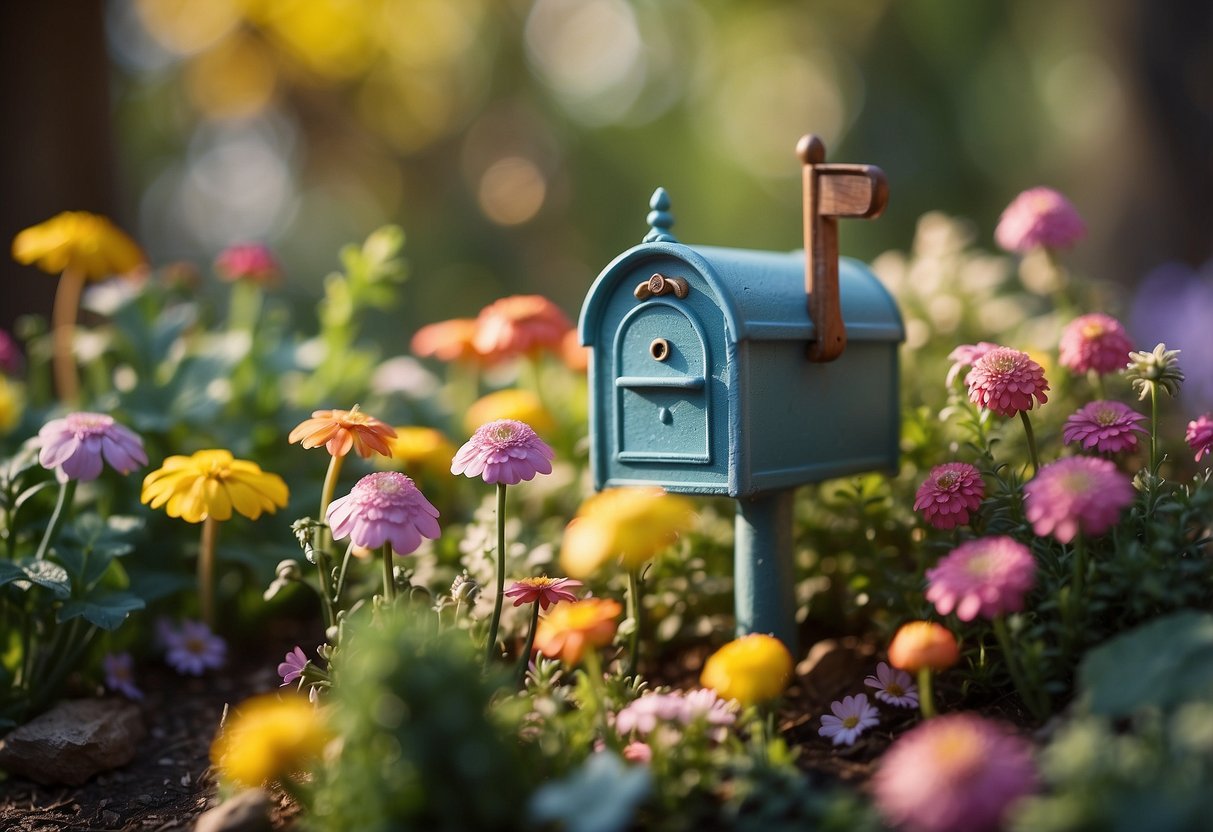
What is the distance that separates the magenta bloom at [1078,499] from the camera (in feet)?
5.01

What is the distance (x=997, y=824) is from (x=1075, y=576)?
1.72ft

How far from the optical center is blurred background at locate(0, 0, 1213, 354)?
8.63 m

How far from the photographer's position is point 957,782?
4.06 feet

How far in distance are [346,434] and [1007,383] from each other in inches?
49.8

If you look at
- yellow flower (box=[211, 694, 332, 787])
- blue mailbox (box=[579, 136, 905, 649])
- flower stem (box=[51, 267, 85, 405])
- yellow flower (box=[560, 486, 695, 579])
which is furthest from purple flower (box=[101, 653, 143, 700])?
yellow flower (box=[560, 486, 695, 579])

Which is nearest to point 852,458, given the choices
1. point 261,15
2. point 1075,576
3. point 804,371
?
point 804,371

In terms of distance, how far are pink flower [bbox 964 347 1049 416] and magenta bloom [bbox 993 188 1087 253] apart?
63 centimetres

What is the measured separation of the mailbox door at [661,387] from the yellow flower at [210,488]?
29.8 inches

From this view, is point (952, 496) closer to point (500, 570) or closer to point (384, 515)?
point (500, 570)

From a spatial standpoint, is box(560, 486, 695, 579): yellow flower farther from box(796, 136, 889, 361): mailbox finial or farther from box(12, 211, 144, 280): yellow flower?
box(12, 211, 144, 280): yellow flower

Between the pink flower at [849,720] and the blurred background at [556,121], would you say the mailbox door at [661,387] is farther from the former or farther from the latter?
the blurred background at [556,121]

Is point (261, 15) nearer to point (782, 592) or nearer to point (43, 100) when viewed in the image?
point (43, 100)

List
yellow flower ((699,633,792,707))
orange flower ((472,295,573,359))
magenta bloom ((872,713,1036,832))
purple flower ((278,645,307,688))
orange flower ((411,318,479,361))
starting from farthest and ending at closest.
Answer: orange flower ((411,318,479,361)) → orange flower ((472,295,573,359)) → purple flower ((278,645,307,688)) → yellow flower ((699,633,792,707)) → magenta bloom ((872,713,1036,832))

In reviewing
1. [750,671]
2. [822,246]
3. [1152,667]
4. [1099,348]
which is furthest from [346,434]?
[1099,348]
